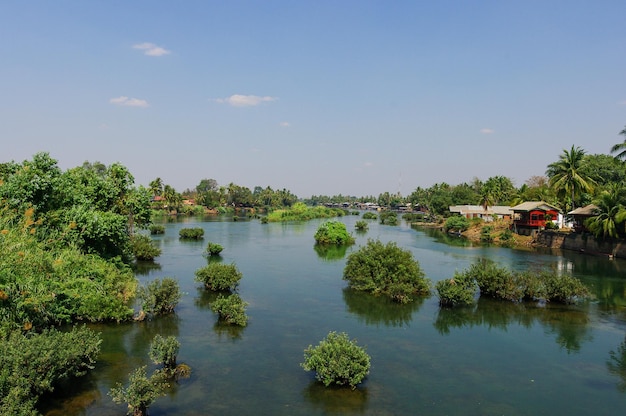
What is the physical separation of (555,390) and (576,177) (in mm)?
56606

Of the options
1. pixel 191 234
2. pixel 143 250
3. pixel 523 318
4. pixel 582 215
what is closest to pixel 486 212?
pixel 582 215

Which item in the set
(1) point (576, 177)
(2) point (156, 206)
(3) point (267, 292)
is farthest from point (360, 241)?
(2) point (156, 206)

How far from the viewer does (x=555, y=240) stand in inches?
2457

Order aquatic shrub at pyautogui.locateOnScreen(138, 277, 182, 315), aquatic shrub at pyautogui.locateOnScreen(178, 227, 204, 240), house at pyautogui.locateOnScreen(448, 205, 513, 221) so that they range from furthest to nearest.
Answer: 1. house at pyautogui.locateOnScreen(448, 205, 513, 221)
2. aquatic shrub at pyautogui.locateOnScreen(178, 227, 204, 240)
3. aquatic shrub at pyautogui.locateOnScreen(138, 277, 182, 315)

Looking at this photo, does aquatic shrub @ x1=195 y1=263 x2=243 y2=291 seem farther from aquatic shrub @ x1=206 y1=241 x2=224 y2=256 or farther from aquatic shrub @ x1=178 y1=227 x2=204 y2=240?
aquatic shrub @ x1=178 y1=227 x2=204 y2=240

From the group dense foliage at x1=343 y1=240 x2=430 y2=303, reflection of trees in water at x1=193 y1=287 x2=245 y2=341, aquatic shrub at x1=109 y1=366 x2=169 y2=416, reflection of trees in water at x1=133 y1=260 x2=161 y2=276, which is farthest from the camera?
reflection of trees in water at x1=133 y1=260 x2=161 y2=276

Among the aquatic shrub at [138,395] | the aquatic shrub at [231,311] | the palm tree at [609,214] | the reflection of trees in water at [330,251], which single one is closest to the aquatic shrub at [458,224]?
the palm tree at [609,214]

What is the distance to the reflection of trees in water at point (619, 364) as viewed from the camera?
57.0 feet

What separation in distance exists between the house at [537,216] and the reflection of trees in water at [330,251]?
29.2m

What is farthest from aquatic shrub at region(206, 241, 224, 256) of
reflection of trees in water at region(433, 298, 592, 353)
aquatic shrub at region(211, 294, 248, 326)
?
reflection of trees in water at region(433, 298, 592, 353)

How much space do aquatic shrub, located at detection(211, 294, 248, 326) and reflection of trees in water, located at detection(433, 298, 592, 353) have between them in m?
10.2

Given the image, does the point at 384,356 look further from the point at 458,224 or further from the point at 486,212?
the point at 486,212

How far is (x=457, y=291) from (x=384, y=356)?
9842 millimetres

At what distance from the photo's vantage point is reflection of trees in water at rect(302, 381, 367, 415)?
1454cm
